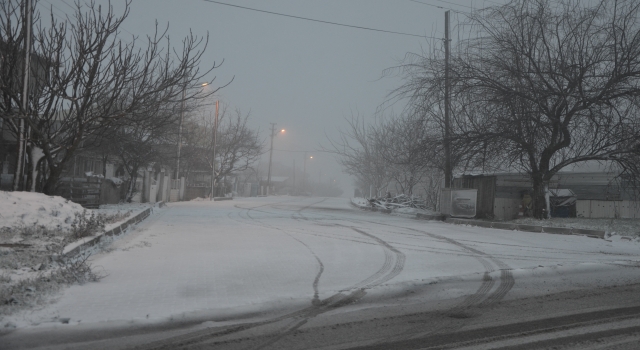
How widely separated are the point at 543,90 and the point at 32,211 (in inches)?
560

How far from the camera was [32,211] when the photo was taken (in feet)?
34.6

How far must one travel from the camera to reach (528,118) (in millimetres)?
17328

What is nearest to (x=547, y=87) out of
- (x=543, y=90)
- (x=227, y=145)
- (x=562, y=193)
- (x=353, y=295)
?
(x=543, y=90)

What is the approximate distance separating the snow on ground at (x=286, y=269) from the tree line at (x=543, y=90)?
4.86 m

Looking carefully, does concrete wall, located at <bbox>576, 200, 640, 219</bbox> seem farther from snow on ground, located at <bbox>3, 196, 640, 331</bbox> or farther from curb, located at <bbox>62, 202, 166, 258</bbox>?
curb, located at <bbox>62, 202, 166, 258</bbox>

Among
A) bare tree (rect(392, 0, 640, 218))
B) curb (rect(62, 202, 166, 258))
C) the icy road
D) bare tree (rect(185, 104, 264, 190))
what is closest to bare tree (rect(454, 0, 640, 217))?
bare tree (rect(392, 0, 640, 218))

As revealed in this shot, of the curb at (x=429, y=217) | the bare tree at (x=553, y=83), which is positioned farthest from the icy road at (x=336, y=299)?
the curb at (x=429, y=217)

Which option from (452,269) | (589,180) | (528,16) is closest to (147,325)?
(452,269)

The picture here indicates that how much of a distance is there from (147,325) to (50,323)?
0.79 meters

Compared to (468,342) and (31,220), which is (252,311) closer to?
(468,342)

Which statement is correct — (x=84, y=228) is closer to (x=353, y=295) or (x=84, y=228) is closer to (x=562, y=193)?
(x=353, y=295)

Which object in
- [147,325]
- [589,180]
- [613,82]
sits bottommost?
[147,325]

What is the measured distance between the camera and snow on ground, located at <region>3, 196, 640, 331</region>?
554 centimetres

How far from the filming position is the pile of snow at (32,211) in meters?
10.1
